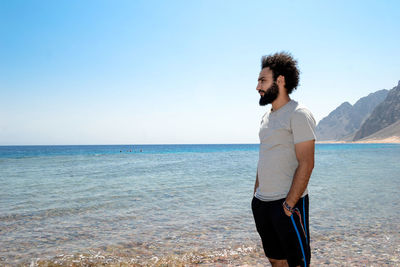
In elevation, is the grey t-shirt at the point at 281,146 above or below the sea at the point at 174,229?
above

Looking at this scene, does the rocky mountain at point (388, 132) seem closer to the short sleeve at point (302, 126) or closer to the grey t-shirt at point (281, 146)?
the grey t-shirt at point (281, 146)

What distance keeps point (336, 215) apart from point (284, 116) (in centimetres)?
709

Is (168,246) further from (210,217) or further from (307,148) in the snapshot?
(307,148)

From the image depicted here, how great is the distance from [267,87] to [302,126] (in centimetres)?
64

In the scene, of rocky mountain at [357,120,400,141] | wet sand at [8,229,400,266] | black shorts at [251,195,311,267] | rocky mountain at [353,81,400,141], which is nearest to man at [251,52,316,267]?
black shorts at [251,195,311,267]

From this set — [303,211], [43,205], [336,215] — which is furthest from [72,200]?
[303,211]

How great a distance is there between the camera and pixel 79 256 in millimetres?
5512

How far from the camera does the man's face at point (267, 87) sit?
2.97 metres

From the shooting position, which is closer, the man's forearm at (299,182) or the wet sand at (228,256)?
the man's forearm at (299,182)

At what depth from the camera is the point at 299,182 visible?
103 inches

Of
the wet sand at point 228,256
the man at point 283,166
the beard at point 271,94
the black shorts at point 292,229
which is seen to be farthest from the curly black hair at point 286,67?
the wet sand at point 228,256

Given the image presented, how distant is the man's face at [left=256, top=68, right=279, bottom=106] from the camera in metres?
2.97

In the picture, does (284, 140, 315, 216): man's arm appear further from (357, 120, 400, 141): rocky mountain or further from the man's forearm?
(357, 120, 400, 141): rocky mountain

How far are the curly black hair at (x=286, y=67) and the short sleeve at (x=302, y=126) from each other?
48cm
